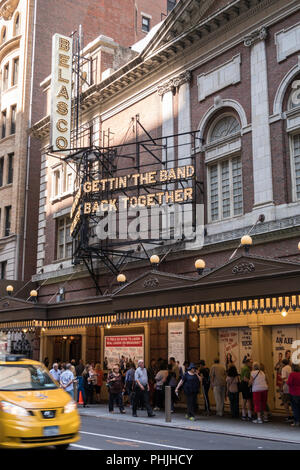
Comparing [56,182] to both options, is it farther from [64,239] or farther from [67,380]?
[67,380]

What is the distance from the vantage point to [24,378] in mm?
11219

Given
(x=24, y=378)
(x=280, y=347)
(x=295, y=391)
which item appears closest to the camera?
(x=24, y=378)

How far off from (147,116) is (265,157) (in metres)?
8.19

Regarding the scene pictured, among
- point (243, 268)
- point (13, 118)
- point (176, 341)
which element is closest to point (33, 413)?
point (243, 268)

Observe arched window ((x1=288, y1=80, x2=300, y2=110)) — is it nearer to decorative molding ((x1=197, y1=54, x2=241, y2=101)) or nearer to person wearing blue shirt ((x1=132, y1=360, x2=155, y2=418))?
decorative molding ((x1=197, y1=54, x2=241, y2=101))

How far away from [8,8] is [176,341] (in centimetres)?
2906

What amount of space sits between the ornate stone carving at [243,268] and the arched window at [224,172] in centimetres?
483

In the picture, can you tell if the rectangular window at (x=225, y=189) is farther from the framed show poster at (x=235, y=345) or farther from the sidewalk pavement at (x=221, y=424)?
the sidewalk pavement at (x=221, y=424)

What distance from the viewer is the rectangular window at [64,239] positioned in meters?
30.5

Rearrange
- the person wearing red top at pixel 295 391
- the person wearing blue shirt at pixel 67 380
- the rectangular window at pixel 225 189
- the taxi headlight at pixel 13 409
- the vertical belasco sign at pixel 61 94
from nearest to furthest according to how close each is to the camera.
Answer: the taxi headlight at pixel 13 409
the person wearing red top at pixel 295 391
the person wearing blue shirt at pixel 67 380
the rectangular window at pixel 225 189
the vertical belasco sign at pixel 61 94

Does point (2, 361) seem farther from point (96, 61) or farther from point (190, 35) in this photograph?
point (96, 61)

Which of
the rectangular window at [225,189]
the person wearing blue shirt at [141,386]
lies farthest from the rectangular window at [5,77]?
the person wearing blue shirt at [141,386]

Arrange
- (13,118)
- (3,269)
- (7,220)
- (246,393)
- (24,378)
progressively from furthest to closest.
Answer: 1. (13,118)
2. (7,220)
3. (3,269)
4. (246,393)
5. (24,378)

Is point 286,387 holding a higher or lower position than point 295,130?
lower
